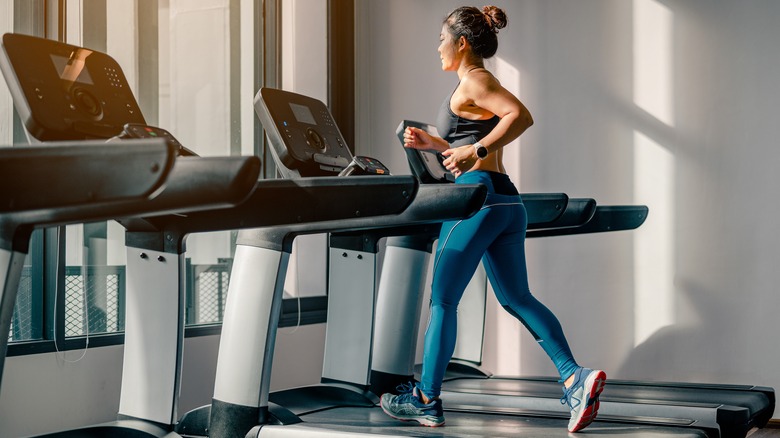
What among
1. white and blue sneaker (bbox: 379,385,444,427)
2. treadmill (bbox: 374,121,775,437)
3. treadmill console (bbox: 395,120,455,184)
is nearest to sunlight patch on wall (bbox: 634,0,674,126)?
treadmill (bbox: 374,121,775,437)

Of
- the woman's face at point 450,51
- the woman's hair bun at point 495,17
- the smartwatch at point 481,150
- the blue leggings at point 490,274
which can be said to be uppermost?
the woman's hair bun at point 495,17

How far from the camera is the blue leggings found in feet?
9.32

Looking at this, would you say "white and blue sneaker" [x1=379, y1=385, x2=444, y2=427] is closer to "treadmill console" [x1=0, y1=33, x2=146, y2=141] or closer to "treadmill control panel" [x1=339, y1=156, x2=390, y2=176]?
"treadmill control panel" [x1=339, y1=156, x2=390, y2=176]

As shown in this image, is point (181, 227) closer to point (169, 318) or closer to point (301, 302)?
point (169, 318)

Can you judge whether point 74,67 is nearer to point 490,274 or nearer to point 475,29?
point 475,29

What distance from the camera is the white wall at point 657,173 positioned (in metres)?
4.38

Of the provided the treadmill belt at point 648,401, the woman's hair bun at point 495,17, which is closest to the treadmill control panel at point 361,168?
the woman's hair bun at point 495,17

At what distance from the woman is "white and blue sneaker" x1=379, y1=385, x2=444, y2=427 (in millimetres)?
25

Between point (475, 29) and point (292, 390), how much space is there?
1.55 m

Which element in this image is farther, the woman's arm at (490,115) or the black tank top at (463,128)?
the black tank top at (463,128)

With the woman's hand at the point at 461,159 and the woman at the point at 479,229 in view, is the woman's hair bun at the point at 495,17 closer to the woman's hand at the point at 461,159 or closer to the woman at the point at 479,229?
the woman at the point at 479,229

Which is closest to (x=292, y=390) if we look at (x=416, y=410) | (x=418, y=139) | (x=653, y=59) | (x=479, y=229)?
(x=416, y=410)

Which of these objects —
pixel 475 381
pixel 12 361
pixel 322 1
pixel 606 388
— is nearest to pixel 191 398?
pixel 12 361

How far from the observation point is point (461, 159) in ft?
9.07
